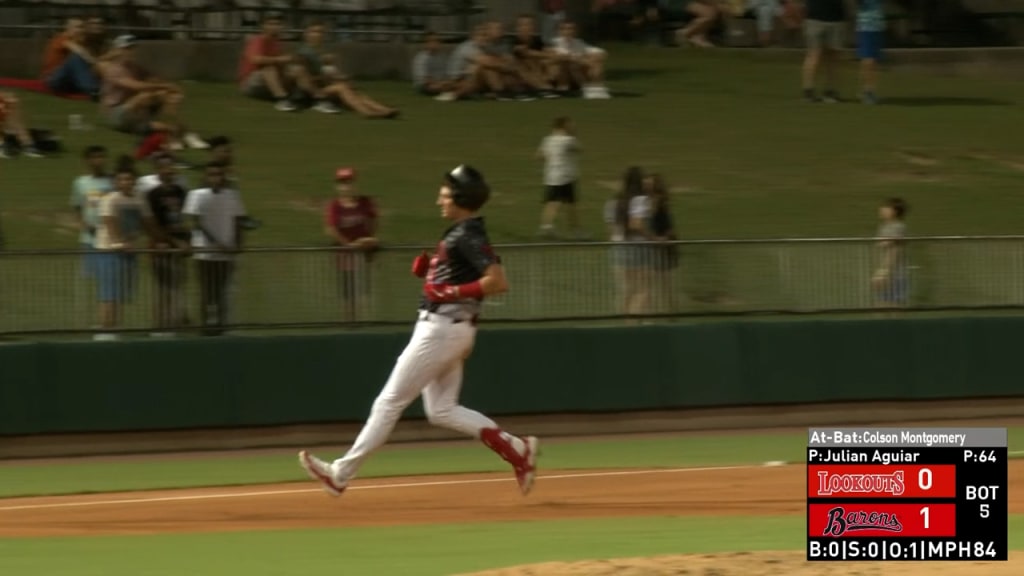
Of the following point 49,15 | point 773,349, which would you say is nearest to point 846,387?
point 773,349

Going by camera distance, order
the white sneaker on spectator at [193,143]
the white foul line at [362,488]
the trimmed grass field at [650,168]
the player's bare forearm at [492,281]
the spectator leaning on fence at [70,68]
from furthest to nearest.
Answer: the spectator leaning on fence at [70,68] < the white sneaker on spectator at [193,143] < the trimmed grass field at [650,168] < the white foul line at [362,488] < the player's bare forearm at [492,281]

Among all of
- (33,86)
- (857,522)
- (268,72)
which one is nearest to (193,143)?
(268,72)

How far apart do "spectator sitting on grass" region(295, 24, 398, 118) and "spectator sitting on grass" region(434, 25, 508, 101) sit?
1.29m

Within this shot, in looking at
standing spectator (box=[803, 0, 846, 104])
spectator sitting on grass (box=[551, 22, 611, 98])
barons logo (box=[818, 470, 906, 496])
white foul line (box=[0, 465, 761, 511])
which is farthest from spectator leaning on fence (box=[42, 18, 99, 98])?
barons logo (box=[818, 470, 906, 496])

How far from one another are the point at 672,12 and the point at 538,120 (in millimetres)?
7070

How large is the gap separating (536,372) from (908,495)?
9436 mm

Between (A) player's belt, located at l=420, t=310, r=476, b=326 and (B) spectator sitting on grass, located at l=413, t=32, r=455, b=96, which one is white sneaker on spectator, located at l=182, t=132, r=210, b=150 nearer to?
(B) spectator sitting on grass, located at l=413, t=32, r=455, b=96

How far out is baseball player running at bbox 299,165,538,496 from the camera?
11.0 meters

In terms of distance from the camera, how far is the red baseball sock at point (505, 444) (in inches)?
449

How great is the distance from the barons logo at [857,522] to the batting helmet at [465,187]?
407 centimetres

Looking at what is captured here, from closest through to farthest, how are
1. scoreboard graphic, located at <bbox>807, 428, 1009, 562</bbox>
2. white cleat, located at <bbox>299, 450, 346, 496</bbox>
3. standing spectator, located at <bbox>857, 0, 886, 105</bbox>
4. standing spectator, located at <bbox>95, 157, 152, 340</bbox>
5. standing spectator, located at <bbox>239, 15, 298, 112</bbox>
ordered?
scoreboard graphic, located at <bbox>807, 428, 1009, 562</bbox> < white cleat, located at <bbox>299, 450, 346, 496</bbox> < standing spectator, located at <bbox>95, 157, 152, 340</bbox> < standing spectator, located at <bbox>239, 15, 298, 112</bbox> < standing spectator, located at <bbox>857, 0, 886, 105</bbox>

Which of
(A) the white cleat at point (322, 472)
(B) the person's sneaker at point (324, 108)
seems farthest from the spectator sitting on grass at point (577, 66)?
(A) the white cleat at point (322, 472)

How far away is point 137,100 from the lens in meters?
21.6

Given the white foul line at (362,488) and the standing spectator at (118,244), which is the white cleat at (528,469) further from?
the standing spectator at (118,244)
